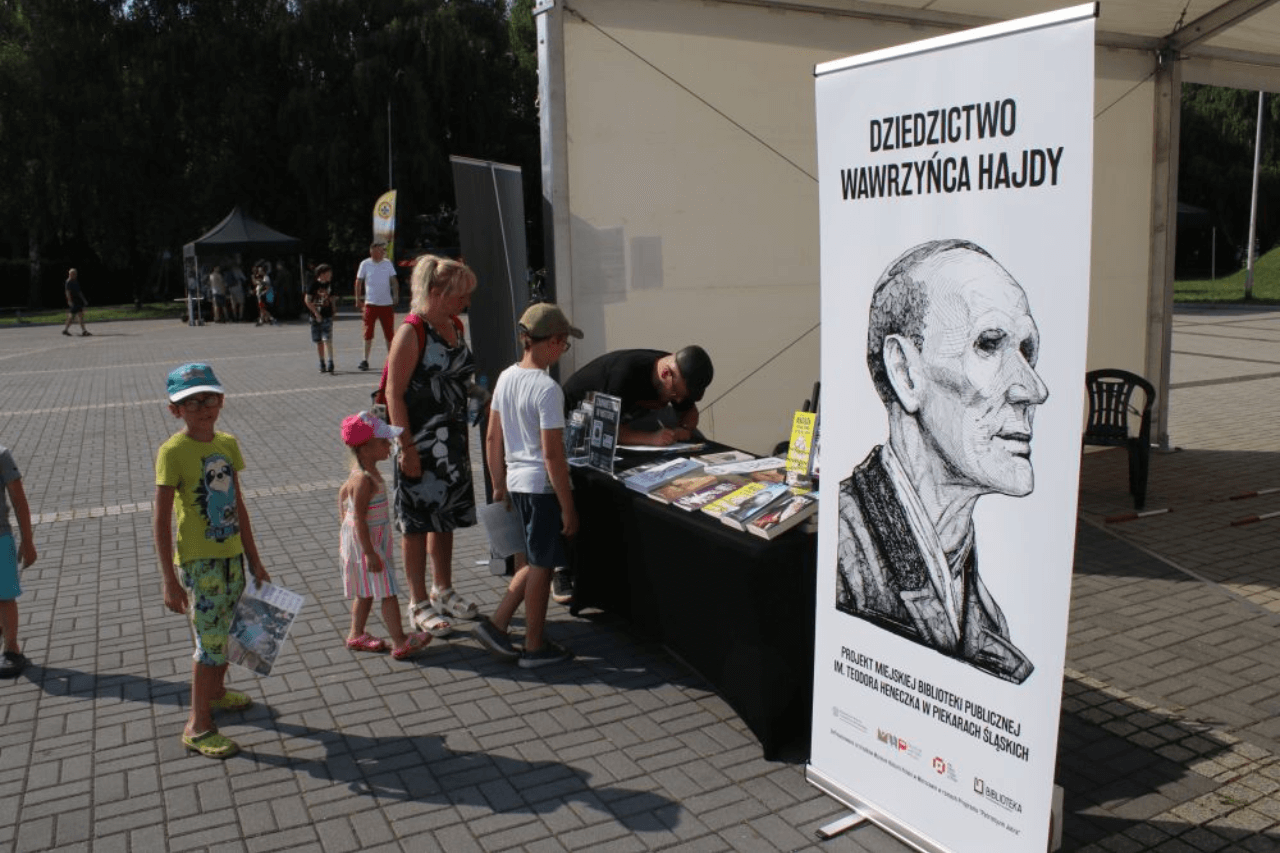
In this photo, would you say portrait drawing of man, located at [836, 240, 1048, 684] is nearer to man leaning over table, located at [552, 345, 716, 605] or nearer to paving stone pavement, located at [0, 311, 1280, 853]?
paving stone pavement, located at [0, 311, 1280, 853]

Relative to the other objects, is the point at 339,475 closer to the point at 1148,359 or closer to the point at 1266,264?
the point at 1148,359

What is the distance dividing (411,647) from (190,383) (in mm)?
1749

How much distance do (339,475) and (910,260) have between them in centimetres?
709

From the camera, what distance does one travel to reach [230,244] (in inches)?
1098

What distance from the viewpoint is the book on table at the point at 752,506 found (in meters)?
4.02

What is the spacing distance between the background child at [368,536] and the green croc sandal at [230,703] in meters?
0.68

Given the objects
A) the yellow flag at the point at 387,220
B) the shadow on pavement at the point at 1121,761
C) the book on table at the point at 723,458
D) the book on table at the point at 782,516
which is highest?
the yellow flag at the point at 387,220

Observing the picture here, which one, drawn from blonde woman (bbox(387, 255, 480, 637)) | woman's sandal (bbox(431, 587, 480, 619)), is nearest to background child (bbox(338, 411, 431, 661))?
blonde woman (bbox(387, 255, 480, 637))

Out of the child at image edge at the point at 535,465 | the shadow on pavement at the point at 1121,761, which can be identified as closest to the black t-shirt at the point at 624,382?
the child at image edge at the point at 535,465

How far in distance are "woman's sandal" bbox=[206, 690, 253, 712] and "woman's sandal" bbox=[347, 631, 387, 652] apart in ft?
2.28

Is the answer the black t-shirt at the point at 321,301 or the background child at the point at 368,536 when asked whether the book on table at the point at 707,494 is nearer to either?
the background child at the point at 368,536

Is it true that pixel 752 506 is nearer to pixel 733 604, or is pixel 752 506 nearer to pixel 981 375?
pixel 733 604

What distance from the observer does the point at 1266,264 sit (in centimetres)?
3369

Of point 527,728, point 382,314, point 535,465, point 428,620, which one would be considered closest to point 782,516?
point 535,465
